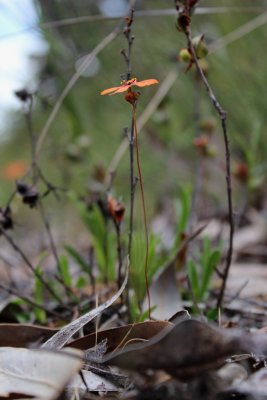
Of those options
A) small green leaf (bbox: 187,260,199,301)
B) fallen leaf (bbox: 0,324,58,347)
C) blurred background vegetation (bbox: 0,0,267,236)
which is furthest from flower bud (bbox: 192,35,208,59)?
blurred background vegetation (bbox: 0,0,267,236)

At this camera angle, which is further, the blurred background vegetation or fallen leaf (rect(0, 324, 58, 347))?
the blurred background vegetation

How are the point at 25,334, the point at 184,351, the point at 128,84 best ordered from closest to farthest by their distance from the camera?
the point at 184,351, the point at 128,84, the point at 25,334

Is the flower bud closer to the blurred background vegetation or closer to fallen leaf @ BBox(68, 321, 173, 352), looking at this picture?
fallen leaf @ BBox(68, 321, 173, 352)

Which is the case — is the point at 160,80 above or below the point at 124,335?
above

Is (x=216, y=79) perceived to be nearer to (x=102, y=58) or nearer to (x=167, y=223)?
(x=102, y=58)

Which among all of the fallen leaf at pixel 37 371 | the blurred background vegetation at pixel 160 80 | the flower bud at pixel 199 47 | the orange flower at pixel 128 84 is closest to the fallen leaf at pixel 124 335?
the fallen leaf at pixel 37 371

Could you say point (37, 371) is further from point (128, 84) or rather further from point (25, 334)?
point (128, 84)

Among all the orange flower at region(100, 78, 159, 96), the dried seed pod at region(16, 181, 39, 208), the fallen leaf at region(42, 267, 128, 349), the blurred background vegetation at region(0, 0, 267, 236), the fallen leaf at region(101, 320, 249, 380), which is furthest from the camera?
the blurred background vegetation at region(0, 0, 267, 236)

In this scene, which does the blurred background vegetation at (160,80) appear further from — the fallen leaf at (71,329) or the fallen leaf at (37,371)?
the fallen leaf at (37,371)

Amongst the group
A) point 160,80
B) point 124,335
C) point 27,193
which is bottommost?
point 124,335

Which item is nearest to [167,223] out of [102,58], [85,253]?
[85,253]

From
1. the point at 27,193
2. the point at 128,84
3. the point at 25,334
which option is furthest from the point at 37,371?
the point at 27,193
